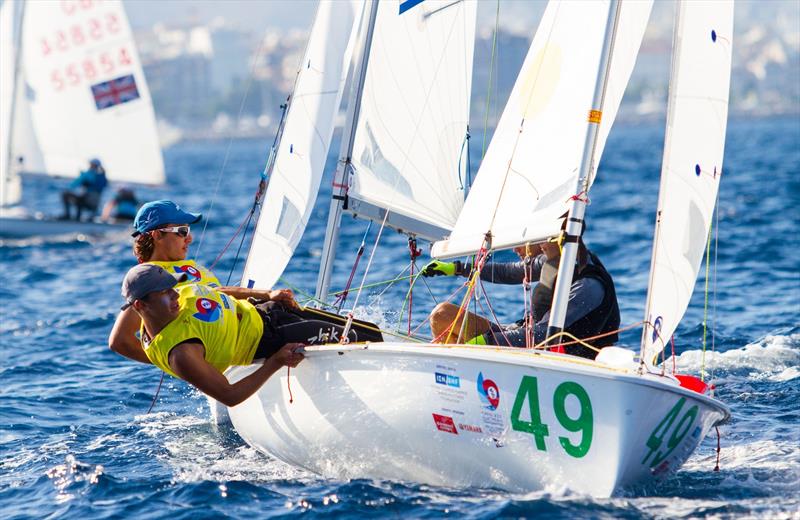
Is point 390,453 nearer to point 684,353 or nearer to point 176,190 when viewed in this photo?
point 684,353

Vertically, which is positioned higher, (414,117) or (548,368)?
(414,117)

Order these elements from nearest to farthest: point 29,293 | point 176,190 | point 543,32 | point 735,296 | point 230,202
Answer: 1. point 543,32
2. point 735,296
3. point 29,293
4. point 230,202
5. point 176,190

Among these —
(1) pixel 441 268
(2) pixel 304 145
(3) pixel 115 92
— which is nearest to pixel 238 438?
(1) pixel 441 268

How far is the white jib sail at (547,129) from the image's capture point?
14.7ft

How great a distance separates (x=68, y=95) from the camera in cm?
1538

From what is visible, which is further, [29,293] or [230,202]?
[230,202]

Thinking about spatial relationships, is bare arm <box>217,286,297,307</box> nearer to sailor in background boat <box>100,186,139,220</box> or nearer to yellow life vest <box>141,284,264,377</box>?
yellow life vest <box>141,284,264,377</box>

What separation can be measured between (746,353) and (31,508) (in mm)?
4129

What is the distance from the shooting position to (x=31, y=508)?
4555 mm

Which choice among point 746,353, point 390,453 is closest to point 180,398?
point 390,453

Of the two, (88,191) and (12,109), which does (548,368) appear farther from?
(12,109)

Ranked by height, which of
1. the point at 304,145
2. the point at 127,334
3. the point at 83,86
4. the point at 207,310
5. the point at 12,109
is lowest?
the point at 127,334

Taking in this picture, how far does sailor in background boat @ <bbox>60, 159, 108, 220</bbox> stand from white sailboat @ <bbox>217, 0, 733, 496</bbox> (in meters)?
10.2

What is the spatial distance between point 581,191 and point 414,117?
209 centimetres
